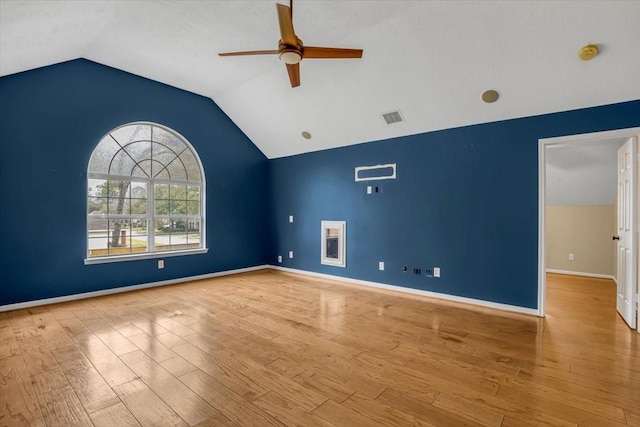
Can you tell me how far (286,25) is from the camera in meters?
2.39

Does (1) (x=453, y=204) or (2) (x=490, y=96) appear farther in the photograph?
(1) (x=453, y=204)

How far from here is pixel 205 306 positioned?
12.9ft

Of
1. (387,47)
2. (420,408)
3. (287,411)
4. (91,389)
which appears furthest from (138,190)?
(420,408)

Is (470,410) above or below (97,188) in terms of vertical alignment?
below

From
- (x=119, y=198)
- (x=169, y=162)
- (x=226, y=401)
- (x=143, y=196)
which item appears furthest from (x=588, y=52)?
(x=119, y=198)

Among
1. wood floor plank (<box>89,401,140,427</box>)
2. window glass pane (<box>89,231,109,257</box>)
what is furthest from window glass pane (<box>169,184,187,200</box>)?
wood floor plank (<box>89,401,140,427</box>)

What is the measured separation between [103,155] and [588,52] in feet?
19.4

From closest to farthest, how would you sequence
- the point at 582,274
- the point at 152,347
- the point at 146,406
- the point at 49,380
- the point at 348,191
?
the point at 146,406 → the point at 49,380 → the point at 152,347 → the point at 348,191 → the point at 582,274

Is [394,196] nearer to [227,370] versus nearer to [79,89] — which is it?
[227,370]

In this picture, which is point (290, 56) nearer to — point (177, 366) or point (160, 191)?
point (177, 366)

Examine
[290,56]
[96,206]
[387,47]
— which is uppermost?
[387,47]

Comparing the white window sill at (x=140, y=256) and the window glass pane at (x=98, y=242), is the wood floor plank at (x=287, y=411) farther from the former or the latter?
the window glass pane at (x=98, y=242)

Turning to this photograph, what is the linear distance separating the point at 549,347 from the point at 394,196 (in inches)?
105

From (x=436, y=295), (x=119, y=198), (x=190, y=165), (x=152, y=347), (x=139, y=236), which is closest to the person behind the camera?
(x=152, y=347)
